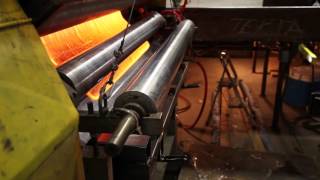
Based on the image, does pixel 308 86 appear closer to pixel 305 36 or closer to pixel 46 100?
pixel 305 36

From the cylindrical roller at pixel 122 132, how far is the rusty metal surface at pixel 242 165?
1023mm

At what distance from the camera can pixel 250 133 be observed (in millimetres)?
2840

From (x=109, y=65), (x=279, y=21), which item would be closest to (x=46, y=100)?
(x=109, y=65)

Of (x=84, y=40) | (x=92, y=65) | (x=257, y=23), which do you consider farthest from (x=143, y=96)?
(x=257, y=23)

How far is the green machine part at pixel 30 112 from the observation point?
0.41 meters

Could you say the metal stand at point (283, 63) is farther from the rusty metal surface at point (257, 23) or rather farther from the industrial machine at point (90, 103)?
the industrial machine at point (90, 103)

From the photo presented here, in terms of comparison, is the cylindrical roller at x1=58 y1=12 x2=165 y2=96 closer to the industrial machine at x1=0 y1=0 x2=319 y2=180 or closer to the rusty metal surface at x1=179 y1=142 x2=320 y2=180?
the industrial machine at x1=0 y1=0 x2=319 y2=180

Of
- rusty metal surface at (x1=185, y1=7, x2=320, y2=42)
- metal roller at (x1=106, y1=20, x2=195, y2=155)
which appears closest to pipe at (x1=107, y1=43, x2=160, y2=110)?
metal roller at (x1=106, y1=20, x2=195, y2=155)

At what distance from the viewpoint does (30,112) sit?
1.49ft

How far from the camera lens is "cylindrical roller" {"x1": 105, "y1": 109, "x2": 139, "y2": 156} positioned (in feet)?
1.81

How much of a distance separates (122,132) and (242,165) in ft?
4.46

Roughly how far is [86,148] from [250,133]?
2.34 metres

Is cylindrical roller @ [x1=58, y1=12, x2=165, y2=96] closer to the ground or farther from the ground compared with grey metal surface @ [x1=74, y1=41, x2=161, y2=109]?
farther from the ground

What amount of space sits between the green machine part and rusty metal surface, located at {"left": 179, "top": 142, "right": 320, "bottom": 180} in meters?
1.17
